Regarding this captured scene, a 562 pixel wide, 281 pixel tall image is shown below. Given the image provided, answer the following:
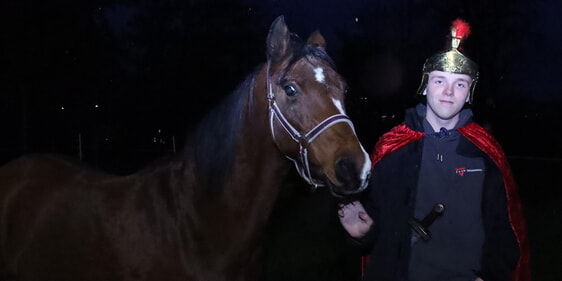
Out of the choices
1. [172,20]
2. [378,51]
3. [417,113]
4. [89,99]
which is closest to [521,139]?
[378,51]

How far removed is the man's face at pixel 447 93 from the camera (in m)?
2.40

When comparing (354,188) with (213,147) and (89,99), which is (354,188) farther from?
(89,99)

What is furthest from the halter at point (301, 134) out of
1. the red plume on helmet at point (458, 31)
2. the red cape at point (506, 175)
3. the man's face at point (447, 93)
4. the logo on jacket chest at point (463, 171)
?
the red plume on helmet at point (458, 31)

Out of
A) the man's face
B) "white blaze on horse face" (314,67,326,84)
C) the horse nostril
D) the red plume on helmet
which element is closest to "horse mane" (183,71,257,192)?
"white blaze on horse face" (314,67,326,84)

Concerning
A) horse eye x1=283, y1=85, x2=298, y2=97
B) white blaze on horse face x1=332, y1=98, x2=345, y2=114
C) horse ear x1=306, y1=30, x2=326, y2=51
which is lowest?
white blaze on horse face x1=332, y1=98, x2=345, y2=114

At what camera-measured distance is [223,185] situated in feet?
9.22

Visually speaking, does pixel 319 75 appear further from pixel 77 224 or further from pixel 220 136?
pixel 77 224

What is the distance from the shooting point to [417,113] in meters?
2.64

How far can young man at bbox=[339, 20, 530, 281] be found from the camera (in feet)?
7.63

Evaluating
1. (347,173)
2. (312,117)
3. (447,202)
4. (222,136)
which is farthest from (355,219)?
(222,136)

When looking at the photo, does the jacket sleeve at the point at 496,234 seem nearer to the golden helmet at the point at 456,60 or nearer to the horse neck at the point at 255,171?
the golden helmet at the point at 456,60

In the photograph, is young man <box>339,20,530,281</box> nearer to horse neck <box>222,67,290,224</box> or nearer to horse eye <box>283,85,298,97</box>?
horse neck <box>222,67,290,224</box>

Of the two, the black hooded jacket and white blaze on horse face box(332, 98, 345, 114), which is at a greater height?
white blaze on horse face box(332, 98, 345, 114)

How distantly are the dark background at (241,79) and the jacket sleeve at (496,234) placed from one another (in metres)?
0.89
